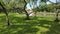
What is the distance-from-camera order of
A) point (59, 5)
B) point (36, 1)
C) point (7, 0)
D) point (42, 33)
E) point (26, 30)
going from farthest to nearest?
point (59, 5)
point (36, 1)
point (7, 0)
point (26, 30)
point (42, 33)

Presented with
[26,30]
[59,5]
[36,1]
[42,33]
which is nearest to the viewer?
[42,33]

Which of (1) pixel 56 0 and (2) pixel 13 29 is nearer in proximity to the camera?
(2) pixel 13 29

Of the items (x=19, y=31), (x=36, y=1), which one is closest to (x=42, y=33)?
(x=19, y=31)

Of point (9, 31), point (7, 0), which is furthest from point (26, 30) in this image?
point (7, 0)

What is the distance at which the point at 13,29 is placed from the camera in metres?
18.2

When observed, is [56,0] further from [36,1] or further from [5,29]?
[5,29]

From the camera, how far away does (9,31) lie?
17.5 m

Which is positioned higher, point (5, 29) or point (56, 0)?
point (56, 0)

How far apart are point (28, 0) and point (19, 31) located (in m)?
6.87

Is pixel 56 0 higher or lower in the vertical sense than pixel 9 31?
higher

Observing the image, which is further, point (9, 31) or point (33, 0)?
point (33, 0)

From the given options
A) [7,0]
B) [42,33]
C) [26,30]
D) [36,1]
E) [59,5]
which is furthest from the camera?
[59,5]

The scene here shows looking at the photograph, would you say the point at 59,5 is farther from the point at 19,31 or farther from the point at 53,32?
the point at 19,31

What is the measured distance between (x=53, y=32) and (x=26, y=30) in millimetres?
2949
